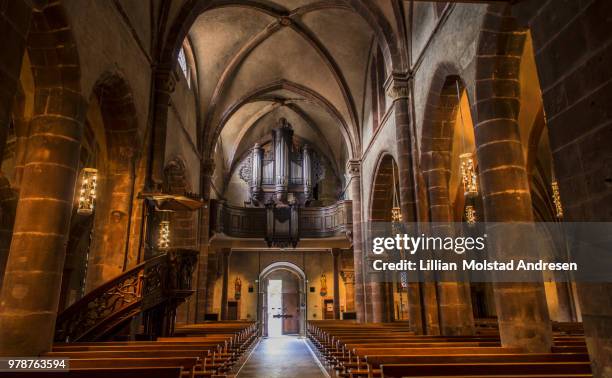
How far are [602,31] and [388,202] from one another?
13376mm

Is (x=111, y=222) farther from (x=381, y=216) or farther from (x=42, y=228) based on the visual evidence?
(x=381, y=216)

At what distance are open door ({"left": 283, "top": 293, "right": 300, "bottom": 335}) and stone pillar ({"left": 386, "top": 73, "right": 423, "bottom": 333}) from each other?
1581 centimetres

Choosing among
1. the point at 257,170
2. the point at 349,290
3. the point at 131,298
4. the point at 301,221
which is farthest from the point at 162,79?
the point at 349,290

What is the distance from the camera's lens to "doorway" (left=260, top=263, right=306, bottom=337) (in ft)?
82.7

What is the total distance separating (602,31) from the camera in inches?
147

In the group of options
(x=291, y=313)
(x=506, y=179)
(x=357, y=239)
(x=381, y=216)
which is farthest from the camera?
(x=291, y=313)

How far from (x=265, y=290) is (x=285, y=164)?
319 inches

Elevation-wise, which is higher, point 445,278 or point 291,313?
point 445,278

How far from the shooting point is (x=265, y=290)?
85.9 ft

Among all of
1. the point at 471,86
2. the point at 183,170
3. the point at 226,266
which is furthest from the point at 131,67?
the point at 226,266

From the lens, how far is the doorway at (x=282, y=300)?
25203 mm

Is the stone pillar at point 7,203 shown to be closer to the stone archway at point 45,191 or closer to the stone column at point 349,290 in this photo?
the stone archway at point 45,191

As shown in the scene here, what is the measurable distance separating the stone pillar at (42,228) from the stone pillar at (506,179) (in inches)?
261

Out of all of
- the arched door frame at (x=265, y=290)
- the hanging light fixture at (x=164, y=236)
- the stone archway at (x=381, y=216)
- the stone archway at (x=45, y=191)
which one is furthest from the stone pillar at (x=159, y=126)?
the arched door frame at (x=265, y=290)
